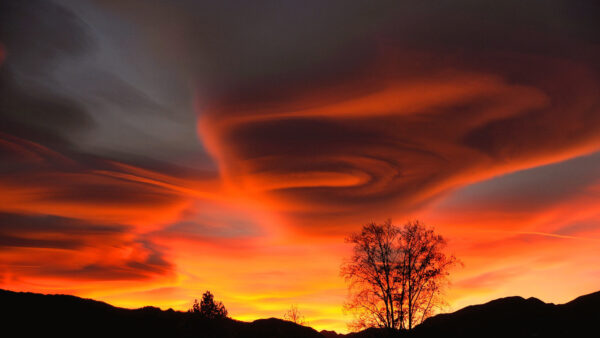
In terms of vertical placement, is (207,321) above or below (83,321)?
above

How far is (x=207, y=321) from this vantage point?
82.1 m

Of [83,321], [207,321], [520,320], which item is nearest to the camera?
[520,320]

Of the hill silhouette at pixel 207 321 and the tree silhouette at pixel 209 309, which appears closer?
the hill silhouette at pixel 207 321

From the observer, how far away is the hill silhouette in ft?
148

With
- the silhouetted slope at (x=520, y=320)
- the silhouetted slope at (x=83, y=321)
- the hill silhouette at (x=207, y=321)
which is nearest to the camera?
the silhouetted slope at (x=520, y=320)

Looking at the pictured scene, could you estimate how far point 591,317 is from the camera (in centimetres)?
4444

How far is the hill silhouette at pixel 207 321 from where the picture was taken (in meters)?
45.1

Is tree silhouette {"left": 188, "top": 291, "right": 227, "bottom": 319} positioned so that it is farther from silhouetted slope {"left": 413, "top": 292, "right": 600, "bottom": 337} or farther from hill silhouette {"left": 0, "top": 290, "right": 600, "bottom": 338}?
silhouetted slope {"left": 413, "top": 292, "right": 600, "bottom": 337}

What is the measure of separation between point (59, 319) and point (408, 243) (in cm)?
6034

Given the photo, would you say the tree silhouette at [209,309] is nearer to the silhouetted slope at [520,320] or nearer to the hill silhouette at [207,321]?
the hill silhouette at [207,321]

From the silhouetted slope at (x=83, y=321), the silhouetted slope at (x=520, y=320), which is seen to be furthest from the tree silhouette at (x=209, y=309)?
the silhouetted slope at (x=520, y=320)

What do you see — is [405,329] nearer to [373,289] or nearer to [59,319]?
[373,289]

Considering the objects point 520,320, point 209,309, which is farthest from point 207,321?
point 520,320

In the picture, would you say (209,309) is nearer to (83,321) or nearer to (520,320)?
(83,321)
